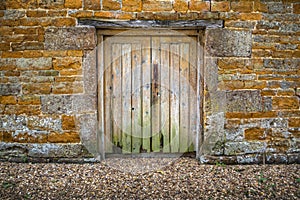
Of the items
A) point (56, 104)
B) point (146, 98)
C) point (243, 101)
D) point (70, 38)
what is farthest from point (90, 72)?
point (243, 101)

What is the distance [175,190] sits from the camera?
319 cm

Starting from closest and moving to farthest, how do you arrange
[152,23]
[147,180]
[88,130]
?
[147,180], [152,23], [88,130]

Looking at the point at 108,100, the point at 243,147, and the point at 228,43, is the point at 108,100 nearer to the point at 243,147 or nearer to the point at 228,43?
the point at 228,43

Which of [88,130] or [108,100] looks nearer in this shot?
[88,130]

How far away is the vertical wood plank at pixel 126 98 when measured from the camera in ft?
13.2

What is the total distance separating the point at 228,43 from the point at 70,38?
2.12 meters

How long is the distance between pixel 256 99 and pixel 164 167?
61.9 inches

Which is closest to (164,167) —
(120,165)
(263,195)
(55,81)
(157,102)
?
(120,165)

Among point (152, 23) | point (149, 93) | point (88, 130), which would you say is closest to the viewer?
point (152, 23)

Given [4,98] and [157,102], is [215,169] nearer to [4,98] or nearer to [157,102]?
[157,102]

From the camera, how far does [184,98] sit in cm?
412

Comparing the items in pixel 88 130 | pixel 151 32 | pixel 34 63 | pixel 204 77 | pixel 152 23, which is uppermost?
pixel 152 23

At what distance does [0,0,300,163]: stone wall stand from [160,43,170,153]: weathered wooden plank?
551 mm

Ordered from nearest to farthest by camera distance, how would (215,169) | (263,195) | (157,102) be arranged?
(263,195) → (215,169) → (157,102)
